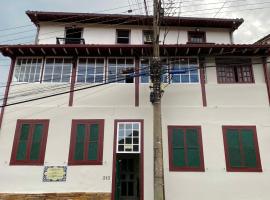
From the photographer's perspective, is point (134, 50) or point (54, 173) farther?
point (134, 50)

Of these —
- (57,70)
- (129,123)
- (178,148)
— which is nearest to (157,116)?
(129,123)

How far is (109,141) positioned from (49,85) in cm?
444

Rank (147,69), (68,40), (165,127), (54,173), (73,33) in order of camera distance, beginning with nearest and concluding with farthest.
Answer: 1. (54,173)
2. (165,127)
3. (147,69)
4. (68,40)
5. (73,33)

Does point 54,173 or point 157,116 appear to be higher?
point 157,116

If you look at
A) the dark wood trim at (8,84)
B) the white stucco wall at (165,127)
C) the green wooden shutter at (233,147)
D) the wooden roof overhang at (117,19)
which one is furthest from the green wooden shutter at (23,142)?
the green wooden shutter at (233,147)

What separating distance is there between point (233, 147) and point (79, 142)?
750 centimetres

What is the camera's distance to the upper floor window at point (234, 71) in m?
14.5

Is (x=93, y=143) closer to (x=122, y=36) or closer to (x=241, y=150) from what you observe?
(x=122, y=36)

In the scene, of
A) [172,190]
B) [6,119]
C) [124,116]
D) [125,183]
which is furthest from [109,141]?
[6,119]

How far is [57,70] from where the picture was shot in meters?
14.8

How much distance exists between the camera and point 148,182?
1260cm

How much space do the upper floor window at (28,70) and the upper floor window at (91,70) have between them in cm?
224

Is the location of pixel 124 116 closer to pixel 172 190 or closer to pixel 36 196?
pixel 172 190

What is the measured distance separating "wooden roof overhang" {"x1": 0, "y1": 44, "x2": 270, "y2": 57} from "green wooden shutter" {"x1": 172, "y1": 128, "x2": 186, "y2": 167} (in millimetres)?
4358
